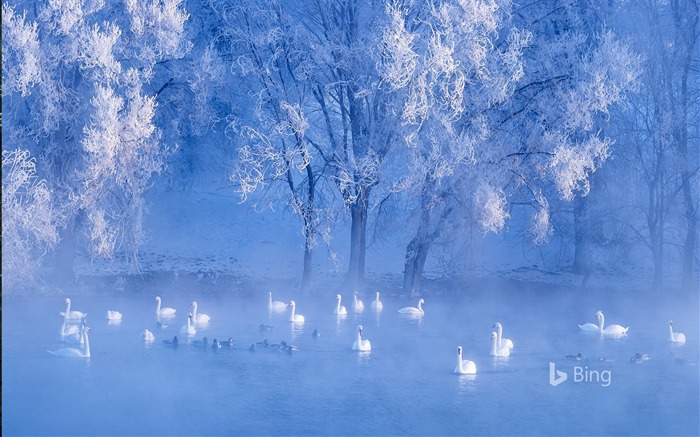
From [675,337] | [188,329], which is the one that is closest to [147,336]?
[188,329]

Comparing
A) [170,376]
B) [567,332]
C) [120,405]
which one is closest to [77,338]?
[170,376]

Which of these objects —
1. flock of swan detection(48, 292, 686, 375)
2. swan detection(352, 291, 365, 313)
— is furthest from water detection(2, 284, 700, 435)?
swan detection(352, 291, 365, 313)

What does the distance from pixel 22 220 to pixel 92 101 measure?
4.28 m

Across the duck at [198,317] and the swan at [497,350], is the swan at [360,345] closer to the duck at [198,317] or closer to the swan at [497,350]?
the swan at [497,350]

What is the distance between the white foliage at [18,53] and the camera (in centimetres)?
2498

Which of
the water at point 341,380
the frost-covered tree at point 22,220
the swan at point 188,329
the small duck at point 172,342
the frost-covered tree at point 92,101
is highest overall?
the frost-covered tree at point 92,101

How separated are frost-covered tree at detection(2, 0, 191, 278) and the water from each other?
3.57 m

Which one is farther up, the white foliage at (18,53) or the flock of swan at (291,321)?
the white foliage at (18,53)

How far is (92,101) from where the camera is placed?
2609cm

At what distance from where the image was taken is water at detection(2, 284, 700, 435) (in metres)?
13.6

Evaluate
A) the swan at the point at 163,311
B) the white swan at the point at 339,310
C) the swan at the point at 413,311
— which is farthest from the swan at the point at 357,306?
the swan at the point at 163,311

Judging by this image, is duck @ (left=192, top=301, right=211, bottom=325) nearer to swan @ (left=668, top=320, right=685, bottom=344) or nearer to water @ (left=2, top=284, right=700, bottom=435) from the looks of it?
water @ (left=2, top=284, right=700, bottom=435)

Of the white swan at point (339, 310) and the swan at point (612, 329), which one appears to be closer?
the swan at point (612, 329)

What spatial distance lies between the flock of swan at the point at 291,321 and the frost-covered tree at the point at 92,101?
179 inches
